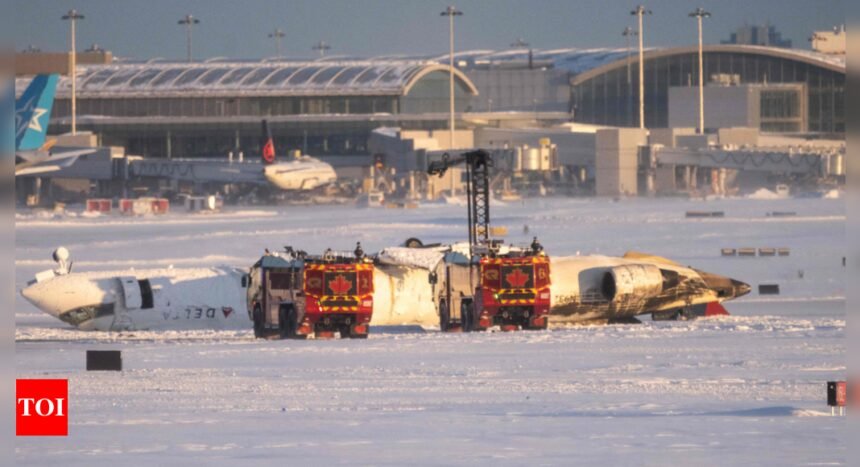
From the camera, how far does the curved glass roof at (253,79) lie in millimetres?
185500

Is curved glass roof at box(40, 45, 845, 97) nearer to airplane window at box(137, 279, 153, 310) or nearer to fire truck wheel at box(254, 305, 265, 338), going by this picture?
airplane window at box(137, 279, 153, 310)

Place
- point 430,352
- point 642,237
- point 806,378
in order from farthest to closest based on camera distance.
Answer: point 642,237, point 430,352, point 806,378

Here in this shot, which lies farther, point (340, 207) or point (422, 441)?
point (340, 207)

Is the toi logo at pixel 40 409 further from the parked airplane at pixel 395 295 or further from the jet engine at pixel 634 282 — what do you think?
the jet engine at pixel 634 282

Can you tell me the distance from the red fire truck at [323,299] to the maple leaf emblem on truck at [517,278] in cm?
441

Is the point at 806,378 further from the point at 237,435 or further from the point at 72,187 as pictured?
the point at 72,187

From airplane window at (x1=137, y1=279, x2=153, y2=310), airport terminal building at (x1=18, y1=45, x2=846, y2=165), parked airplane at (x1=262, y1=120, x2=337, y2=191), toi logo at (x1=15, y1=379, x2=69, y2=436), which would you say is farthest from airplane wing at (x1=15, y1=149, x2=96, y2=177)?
toi logo at (x1=15, y1=379, x2=69, y2=436)

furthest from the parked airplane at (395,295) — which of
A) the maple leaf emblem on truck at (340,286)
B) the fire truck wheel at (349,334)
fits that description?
the maple leaf emblem on truck at (340,286)

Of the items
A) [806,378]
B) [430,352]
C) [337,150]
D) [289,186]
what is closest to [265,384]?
[430,352]

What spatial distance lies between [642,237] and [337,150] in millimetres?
95478

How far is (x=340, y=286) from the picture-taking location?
49.2 meters

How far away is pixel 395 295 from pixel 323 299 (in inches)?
225

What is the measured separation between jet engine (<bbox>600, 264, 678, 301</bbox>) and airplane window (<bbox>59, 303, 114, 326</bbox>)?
16.4 meters

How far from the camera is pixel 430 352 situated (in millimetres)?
40844
